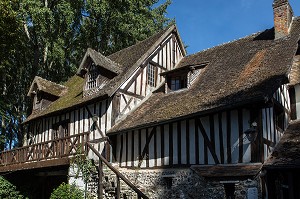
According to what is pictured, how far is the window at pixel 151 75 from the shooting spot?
16484 millimetres

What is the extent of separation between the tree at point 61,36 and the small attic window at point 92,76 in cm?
798

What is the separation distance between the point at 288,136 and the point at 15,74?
864 inches

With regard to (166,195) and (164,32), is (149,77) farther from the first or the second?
(166,195)

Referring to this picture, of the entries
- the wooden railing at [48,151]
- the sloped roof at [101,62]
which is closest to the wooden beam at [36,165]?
the wooden railing at [48,151]

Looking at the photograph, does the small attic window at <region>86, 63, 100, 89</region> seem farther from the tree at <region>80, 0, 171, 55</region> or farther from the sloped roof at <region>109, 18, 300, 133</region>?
the tree at <region>80, 0, 171, 55</region>

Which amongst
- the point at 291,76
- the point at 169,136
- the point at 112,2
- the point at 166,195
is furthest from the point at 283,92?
the point at 112,2

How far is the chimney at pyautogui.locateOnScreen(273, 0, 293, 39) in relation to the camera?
14185 millimetres

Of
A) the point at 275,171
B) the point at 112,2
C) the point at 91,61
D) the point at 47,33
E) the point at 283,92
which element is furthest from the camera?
the point at 112,2

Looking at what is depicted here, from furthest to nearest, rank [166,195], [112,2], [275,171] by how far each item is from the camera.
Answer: [112,2]
[166,195]
[275,171]

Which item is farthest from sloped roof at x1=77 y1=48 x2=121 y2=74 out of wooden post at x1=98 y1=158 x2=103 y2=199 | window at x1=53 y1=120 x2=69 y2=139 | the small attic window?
wooden post at x1=98 y1=158 x2=103 y2=199

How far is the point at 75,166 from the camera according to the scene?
1322 cm

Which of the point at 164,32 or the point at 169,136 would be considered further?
the point at 164,32

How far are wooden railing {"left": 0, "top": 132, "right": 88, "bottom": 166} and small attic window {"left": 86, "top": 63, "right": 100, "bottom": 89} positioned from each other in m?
2.46

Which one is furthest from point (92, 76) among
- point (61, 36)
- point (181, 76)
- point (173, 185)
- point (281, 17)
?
point (61, 36)
